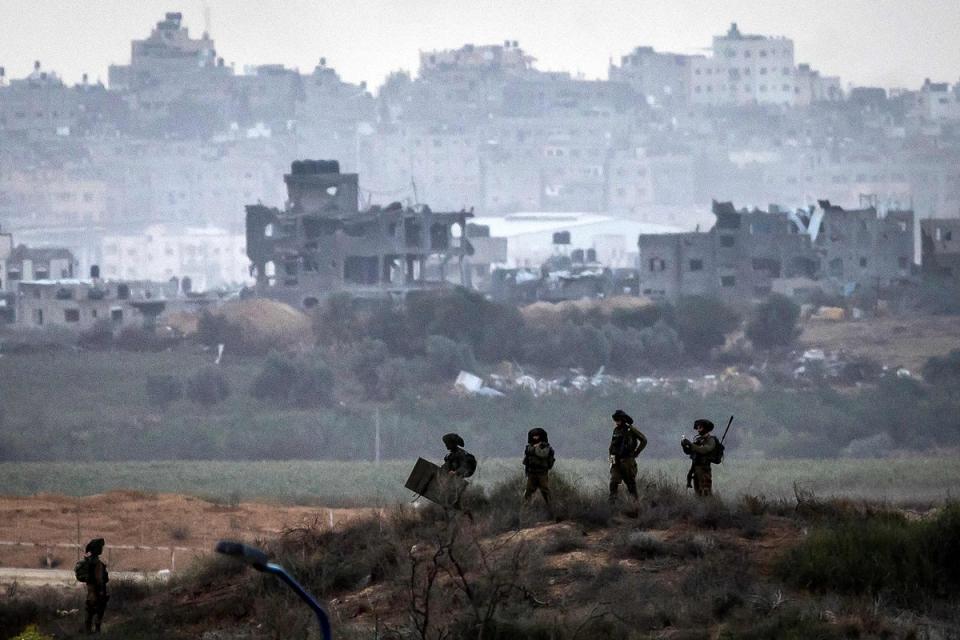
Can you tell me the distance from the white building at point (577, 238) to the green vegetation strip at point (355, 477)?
7046 cm

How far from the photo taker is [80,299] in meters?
80.2

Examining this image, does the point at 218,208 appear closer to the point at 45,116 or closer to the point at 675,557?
the point at 45,116

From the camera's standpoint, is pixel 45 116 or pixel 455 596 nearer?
pixel 455 596

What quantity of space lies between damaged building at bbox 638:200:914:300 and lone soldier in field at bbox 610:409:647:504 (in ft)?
212

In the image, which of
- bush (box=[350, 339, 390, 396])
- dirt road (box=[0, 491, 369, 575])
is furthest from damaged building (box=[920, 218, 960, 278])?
dirt road (box=[0, 491, 369, 575])

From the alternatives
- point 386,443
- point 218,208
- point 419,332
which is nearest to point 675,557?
point 386,443

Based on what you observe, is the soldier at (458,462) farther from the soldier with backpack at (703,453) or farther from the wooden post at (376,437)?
the wooden post at (376,437)

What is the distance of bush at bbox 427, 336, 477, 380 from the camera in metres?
67.8

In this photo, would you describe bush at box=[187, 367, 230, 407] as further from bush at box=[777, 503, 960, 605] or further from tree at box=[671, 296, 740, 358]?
bush at box=[777, 503, 960, 605]

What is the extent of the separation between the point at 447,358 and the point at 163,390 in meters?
10.1

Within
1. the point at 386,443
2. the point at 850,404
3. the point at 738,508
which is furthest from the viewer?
the point at 850,404

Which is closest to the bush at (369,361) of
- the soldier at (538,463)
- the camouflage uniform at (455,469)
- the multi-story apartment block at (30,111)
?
the soldier at (538,463)

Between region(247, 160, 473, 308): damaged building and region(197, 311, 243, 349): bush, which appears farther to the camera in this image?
region(247, 160, 473, 308): damaged building

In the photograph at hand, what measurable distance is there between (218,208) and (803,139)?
59.9 m
